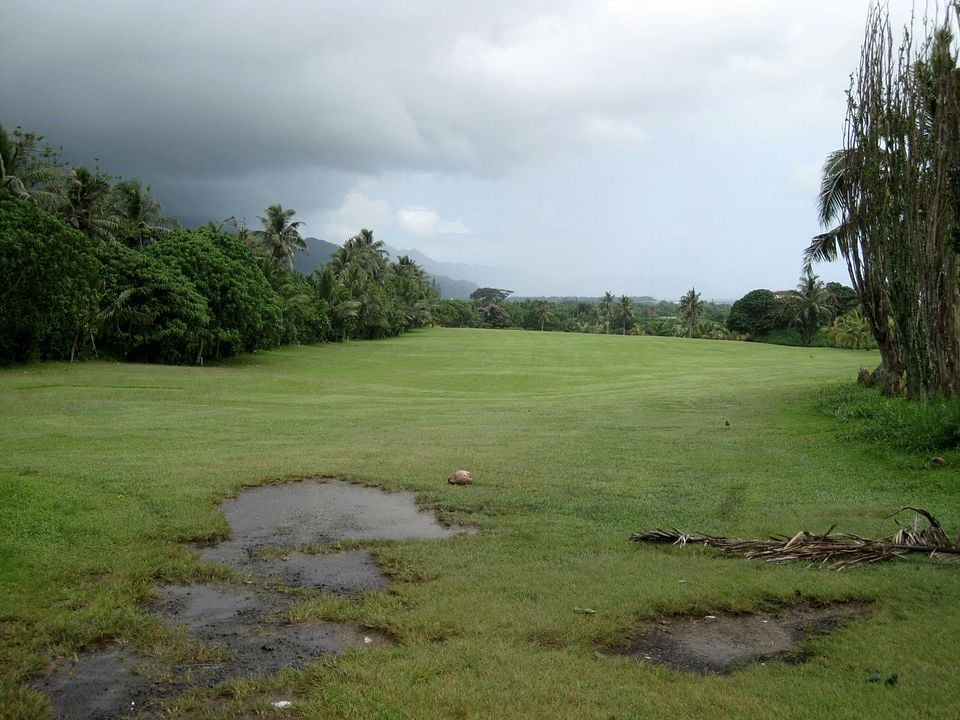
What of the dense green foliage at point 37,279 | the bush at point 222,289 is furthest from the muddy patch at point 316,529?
the bush at point 222,289

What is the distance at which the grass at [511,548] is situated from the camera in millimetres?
5078

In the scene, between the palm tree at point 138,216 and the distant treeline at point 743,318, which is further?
the distant treeline at point 743,318

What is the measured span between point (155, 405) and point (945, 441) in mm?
22469

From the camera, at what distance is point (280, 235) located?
76938 mm

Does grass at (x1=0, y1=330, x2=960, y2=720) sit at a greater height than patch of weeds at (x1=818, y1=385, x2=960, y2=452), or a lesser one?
lesser

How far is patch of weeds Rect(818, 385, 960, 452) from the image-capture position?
46.0 ft

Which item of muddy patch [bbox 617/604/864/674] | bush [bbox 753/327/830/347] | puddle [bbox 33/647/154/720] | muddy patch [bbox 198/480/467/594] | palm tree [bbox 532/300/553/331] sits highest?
palm tree [bbox 532/300/553/331]

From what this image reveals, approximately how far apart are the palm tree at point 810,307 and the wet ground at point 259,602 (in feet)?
295

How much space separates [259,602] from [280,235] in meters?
74.1

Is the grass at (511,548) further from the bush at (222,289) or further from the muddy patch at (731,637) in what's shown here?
the bush at (222,289)

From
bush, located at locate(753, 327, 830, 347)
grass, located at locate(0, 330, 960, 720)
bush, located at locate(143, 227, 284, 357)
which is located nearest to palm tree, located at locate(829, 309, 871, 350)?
bush, located at locate(753, 327, 830, 347)

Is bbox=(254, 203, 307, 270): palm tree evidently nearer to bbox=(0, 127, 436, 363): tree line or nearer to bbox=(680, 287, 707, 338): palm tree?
bbox=(0, 127, 436, 363): tree line

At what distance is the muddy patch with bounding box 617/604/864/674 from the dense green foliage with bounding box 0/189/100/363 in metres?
35.6

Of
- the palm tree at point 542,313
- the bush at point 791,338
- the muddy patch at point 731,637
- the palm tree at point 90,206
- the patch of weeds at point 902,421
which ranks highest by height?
the palm tree at point 90,206
